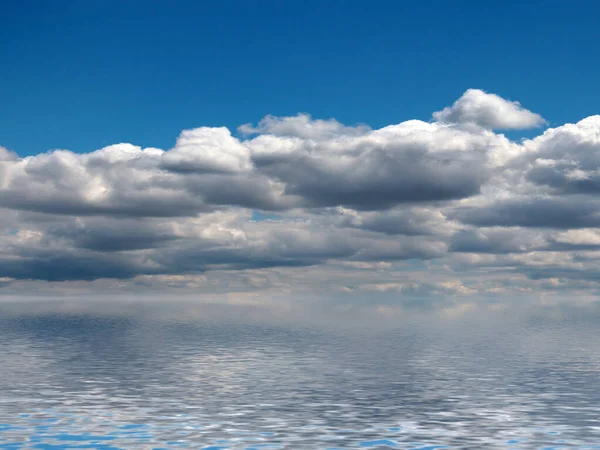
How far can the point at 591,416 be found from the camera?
66.1 m

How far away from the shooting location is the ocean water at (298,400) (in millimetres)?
55875

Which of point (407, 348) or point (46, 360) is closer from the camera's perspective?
point (46, 360)

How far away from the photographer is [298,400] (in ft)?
245

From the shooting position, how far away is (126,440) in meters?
54.7

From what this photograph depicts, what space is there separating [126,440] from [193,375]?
1802 inches

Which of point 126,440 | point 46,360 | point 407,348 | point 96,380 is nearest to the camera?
point 126,440

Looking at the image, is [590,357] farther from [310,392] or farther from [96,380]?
[96,380]

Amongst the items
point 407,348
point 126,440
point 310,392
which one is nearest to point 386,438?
point 126,440

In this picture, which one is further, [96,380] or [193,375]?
→ [193,375]

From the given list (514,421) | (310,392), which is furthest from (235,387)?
(514,421)

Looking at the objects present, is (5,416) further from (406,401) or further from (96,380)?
(406,401)

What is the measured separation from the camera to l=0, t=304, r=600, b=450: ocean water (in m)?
55.9

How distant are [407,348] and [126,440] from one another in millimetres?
104377

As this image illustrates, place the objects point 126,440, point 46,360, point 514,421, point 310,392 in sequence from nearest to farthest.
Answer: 1. point 126,440
2. point 514,421
3. point 310,392
4. point 46,360
